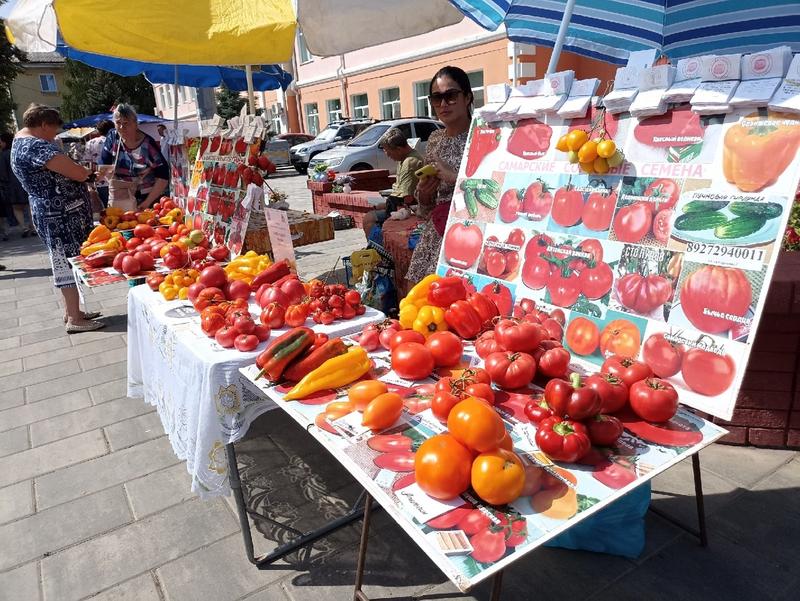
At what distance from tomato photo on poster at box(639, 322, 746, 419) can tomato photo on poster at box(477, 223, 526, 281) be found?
66 centimetres

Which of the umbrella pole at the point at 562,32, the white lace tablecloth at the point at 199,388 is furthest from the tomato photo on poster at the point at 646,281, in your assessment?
the white lace tablecloth at the point at 199,388

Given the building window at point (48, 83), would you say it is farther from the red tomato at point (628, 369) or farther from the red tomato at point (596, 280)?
the red tomato at point (628, 369)

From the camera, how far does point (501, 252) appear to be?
237 centimetres

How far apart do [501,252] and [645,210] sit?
655 millimetres

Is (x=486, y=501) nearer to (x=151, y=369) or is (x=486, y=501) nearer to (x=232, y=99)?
(x=151, y=369)

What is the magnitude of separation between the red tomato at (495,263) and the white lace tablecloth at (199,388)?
586 millimetres

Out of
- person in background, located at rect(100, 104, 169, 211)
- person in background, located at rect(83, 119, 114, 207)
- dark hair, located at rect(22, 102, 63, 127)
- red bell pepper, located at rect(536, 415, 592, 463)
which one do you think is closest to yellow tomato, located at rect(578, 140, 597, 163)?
red bell pepper, located at rect(536, 415, 592, 463)

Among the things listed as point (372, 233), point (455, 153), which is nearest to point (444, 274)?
point (455, 153)

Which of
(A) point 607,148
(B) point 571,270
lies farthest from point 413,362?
(A) point 607,148

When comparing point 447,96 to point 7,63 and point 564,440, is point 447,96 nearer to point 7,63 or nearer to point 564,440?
point 564,440

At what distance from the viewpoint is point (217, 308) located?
2.52m

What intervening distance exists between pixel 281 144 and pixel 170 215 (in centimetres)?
1917

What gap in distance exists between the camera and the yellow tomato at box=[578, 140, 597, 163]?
198 centimetres

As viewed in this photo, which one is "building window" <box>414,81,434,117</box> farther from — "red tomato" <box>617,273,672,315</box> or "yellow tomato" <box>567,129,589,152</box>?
"red tomato" <box>617,273,672,315</box>
